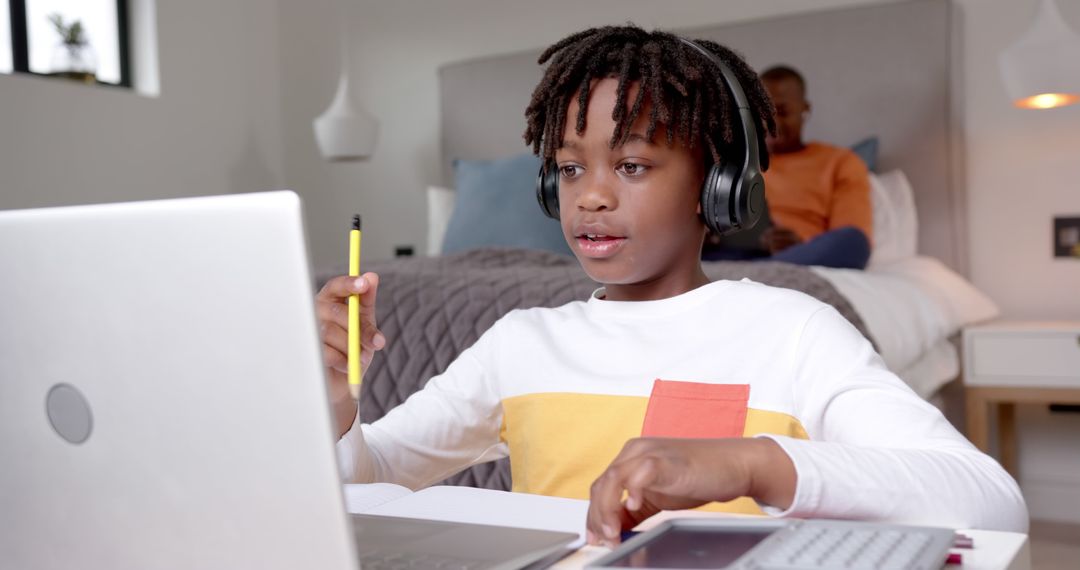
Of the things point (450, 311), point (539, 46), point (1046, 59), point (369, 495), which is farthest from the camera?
point (539, 46)

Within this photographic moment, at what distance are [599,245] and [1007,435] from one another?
2.26m

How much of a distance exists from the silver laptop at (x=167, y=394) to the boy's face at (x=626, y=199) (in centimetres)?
46

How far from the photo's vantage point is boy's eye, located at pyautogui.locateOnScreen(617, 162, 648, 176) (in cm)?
97

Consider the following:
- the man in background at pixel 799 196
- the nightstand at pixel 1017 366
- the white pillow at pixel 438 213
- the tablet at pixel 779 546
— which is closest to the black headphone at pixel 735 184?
the tablet at pixel 779 546

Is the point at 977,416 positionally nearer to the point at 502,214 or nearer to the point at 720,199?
the point at 502,214

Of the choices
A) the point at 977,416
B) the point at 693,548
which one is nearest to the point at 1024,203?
the point at 977,416

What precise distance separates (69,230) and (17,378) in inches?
3.3

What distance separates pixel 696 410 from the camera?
0.87 metres

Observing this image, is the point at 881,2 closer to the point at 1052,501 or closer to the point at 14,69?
the point at 1052,501

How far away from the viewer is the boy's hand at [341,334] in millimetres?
748

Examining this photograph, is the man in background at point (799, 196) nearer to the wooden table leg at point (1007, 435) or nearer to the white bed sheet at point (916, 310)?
the white bed sheet at point (916, 310)

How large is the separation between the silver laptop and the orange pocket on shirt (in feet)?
1.14

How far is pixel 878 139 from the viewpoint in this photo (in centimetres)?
311

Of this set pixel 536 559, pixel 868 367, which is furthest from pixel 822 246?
pixel 536 559
